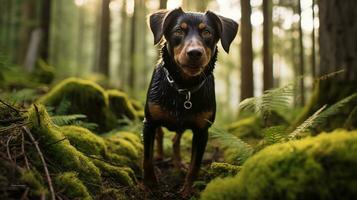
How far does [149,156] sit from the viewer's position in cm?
524

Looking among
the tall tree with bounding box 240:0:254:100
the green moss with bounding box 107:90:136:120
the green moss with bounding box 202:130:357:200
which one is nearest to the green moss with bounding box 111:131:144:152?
the green moss with bounding box 107:90:136:120

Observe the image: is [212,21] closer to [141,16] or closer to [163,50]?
[163,50]

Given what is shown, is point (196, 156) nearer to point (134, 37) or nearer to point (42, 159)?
point (42, 159)

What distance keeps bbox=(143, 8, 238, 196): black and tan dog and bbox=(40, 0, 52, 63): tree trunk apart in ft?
34.6

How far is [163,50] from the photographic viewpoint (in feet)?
17.4

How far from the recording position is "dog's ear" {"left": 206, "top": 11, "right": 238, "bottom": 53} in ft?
17.1

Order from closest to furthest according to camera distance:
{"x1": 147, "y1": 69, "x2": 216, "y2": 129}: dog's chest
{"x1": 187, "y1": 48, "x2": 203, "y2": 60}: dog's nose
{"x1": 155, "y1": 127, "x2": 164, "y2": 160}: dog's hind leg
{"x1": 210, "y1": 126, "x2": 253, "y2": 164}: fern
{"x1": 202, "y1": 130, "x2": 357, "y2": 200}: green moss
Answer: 1. {"x1": 202, "y1": 130, "x2": 357, "y2": 200}: green moss
2. {"x1": 187, "y1": 48, "x2": 203, "y2": 60}: dog's nose
3. {"x1": 210, "y1": 126, "x2": 253, "y2": 164}: fern
4. {"x1": 147, "y1": 69, "x2": 216, "y2": 129}: dog's chest
5. {"x1": 155, "y1": 127, "x2": 164, "y2": 160}: dog's hind leg

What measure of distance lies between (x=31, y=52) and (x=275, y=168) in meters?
13.5

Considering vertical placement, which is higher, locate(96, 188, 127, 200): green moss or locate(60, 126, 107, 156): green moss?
locate(60, 126, 107, 156): green moss

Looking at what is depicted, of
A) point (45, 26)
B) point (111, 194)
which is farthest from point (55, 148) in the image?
point (45, 26)

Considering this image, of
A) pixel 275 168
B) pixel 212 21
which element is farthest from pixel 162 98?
pixel 275 168

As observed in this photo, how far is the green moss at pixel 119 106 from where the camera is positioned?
855 cm

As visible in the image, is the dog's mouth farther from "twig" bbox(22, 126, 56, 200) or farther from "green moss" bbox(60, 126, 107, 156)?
"twig" bbox(22, 126, 56, 200)

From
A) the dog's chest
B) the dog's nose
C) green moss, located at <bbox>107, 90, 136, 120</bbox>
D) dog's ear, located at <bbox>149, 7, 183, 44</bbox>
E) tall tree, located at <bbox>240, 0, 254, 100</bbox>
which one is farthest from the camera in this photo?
tall tree, located at <bbox>240, 0, 254, 100</bbox>
